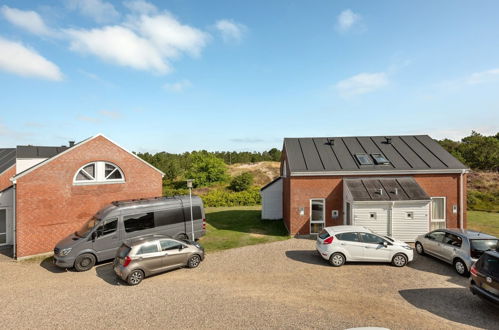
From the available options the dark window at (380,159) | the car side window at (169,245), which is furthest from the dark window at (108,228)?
the dark window at (380,159)

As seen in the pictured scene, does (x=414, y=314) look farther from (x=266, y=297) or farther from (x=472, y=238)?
(x=472, y=238)

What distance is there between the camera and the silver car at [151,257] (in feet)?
31.2

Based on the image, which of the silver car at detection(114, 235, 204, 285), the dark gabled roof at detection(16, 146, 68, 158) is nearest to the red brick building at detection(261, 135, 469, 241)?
the silver car at detection(114, 235, 204, 285)

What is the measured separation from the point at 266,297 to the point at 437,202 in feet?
41.8

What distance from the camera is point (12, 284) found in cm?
988

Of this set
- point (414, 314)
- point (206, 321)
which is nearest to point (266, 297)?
point (206, 321)

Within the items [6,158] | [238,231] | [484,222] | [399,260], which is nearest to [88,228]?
[238,231]


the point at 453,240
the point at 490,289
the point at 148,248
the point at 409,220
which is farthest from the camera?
the point at 409,220

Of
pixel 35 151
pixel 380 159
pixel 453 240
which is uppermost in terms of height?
pixel 35 151

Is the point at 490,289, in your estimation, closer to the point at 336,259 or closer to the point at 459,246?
the point at 459,246

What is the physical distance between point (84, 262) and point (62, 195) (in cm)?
413

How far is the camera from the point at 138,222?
1262 cm

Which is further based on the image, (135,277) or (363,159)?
(363,159)

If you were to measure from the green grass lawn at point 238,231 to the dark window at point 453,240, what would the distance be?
765cm
